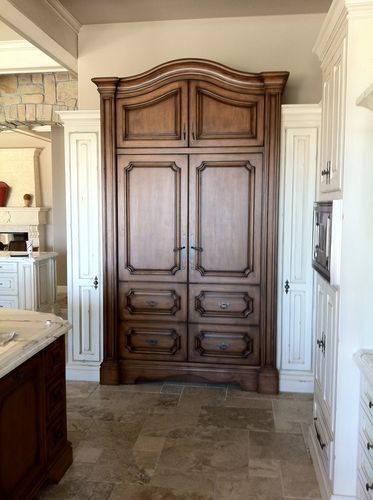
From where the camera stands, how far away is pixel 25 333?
218 centimetres

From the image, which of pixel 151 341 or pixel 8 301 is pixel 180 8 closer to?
pixel 151 341

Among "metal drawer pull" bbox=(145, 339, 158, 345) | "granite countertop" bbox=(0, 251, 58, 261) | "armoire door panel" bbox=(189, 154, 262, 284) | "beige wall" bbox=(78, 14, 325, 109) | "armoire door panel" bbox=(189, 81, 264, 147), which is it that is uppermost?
"beige wall" bbox=(78, 14, 325, 109)

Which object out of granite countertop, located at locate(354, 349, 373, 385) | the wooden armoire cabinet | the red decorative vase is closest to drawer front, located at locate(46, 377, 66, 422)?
the wooden armoire cabinet

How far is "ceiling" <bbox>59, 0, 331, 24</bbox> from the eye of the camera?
3631 mm

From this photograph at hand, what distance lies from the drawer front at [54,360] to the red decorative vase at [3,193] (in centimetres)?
740

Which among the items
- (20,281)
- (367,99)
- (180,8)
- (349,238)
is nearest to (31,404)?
(349,238)

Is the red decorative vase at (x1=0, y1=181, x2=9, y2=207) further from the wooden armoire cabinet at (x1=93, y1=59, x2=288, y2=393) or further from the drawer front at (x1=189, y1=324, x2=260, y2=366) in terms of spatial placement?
the drawer front at (x1=189, y1=324, x2=260, y2=366)

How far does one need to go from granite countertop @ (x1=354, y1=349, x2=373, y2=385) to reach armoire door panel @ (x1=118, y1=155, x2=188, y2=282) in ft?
5.75

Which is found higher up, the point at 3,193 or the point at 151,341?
the point at 3,193

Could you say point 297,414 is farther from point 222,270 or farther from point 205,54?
point 205,54

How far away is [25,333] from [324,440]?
1.64 m

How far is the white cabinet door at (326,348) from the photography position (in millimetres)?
2225

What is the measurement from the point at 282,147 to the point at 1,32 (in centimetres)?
311

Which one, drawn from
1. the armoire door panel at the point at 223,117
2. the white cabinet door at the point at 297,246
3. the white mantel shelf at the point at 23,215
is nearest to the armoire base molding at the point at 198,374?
the white cabinet door at the point at 297,246
